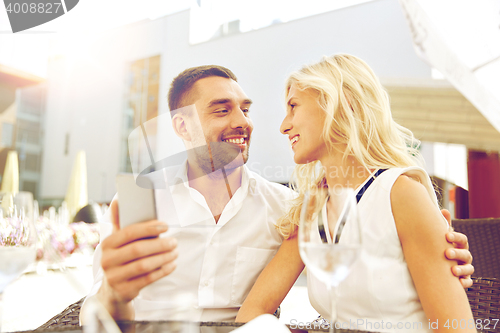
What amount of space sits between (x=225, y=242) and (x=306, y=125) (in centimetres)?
39

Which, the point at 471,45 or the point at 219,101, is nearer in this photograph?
the point at 219,101

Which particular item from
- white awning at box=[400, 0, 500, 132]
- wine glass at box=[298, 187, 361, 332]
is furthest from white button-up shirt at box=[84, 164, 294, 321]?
white awning at box=[400, 0, 500, 132]

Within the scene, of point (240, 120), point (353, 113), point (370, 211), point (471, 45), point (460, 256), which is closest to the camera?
point (460, 256)

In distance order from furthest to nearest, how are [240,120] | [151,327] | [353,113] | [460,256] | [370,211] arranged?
[240,120]
[353,113]
[370,211]
[460,256]
[151,327]

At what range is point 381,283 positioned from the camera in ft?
2.39

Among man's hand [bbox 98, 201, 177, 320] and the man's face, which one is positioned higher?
the man's face

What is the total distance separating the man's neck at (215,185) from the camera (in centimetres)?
95

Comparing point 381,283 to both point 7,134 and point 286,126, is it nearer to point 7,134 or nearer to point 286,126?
point 286,126

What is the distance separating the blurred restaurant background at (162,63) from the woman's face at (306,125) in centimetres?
12

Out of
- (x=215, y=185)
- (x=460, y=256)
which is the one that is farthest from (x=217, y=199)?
(x=460, y=256)

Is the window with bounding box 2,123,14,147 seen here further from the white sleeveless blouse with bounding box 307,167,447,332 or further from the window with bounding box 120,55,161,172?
the white sleeveless blouse with bounding box 307,167,447,332

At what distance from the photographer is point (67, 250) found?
81 centimetres

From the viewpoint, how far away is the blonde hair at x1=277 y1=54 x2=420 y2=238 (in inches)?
34.4

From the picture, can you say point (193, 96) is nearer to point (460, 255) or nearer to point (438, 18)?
point (460, 255)
